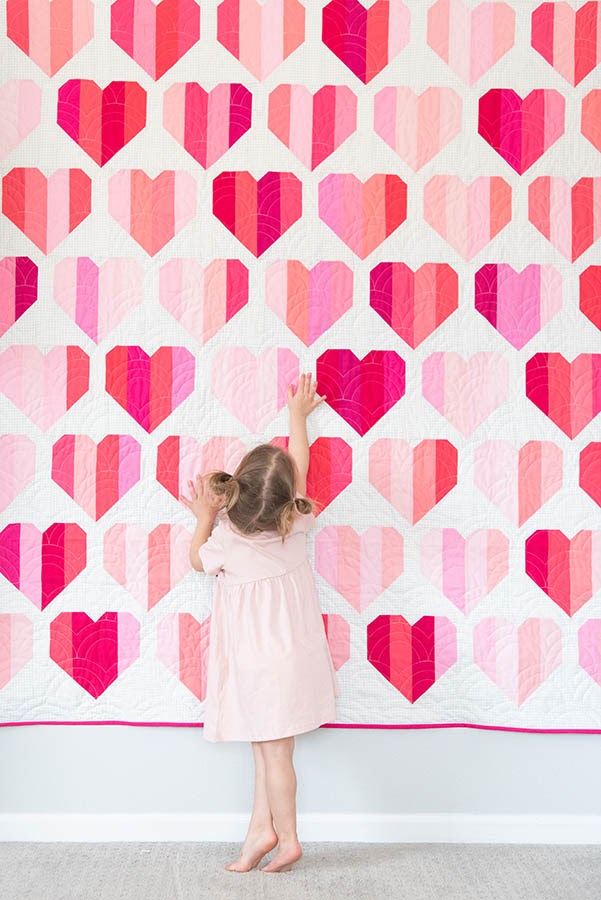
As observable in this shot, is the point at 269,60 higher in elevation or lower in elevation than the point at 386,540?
higher

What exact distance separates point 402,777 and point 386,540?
0.54 m

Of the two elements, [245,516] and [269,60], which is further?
[269,60]

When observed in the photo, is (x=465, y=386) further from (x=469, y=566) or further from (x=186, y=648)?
(x=186, y=648)

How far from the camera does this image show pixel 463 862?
1.71 m

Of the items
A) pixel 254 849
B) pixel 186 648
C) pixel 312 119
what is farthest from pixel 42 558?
pixel 312 119

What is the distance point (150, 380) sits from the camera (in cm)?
181

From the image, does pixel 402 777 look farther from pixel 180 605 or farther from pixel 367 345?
pixel 367 345

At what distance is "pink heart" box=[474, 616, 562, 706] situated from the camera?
1.81 meters

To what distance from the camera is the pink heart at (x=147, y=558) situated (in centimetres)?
180

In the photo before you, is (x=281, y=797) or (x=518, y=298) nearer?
(x=281, y=797)

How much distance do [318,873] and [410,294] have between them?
1.26 metres

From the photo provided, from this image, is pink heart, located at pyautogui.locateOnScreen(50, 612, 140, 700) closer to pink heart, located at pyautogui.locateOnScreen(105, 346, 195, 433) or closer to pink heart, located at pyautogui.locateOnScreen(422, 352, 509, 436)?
pink heart, located at pyautogui.locateOnScreen(105, 346, 195, 433)

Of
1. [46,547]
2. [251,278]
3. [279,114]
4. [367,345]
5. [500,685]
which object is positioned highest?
[279,114]

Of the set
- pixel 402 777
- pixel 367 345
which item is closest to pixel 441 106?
pixel 367 345
